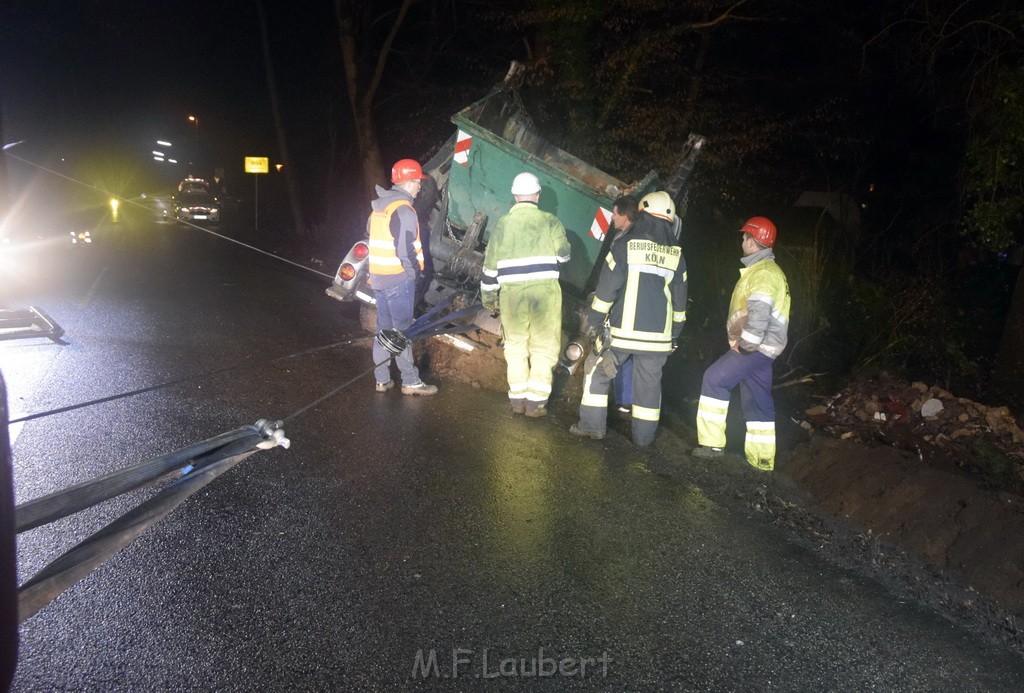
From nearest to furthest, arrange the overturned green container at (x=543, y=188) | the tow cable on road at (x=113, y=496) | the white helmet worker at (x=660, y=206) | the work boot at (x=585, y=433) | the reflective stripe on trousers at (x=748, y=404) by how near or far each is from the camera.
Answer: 1. the tow cable on road at (x=113, y=496)
2. the reflective stripe on trousers at (x=748, y=404)
3. the white helmet worker at (x=660, y=206)
4. the work boot at (x=585, y=433)
5. the overturned green container at (x=543, y=188)

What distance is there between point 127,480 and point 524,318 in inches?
158

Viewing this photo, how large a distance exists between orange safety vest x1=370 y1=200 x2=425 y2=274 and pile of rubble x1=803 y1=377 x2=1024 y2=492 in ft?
12.7

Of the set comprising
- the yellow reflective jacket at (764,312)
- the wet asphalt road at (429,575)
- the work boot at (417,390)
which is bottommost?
the wet asphalt road at (429,575)

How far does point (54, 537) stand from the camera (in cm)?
364

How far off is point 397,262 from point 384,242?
0.20 meters

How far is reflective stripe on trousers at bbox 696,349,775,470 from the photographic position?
5.43 m

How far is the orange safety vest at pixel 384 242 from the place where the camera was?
20.3ft

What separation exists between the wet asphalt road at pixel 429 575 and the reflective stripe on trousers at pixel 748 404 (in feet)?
1.23

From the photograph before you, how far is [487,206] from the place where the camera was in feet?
23.2

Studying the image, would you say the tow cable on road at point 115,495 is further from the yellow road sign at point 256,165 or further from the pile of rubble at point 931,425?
the yellow road sign at point 256,165

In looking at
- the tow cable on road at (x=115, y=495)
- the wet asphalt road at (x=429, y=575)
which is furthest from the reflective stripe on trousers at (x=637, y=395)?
the tow cable on road at (x=115, y=495)

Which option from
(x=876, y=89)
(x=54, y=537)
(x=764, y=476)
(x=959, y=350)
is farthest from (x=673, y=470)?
(x=876, y=89)

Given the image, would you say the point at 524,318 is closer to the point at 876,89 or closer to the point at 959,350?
the point at 959,350

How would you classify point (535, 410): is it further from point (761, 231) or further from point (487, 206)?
point (761, 231)
